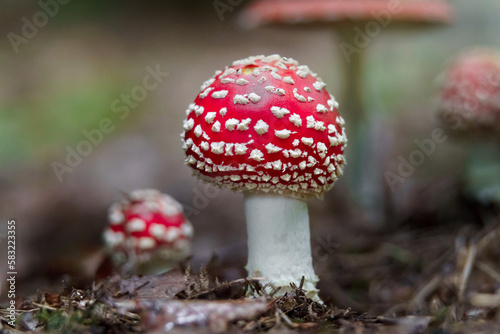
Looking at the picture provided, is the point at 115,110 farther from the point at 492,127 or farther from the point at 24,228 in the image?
the point at 492,127

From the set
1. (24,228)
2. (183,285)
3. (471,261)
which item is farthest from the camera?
(24,228)

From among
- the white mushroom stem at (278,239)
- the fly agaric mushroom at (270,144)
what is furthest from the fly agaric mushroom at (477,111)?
the white mushroom stem at (278,239)

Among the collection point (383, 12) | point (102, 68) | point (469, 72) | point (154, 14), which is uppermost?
point (154, 14)

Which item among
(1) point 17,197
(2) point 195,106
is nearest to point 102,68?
(1) point 17,197
